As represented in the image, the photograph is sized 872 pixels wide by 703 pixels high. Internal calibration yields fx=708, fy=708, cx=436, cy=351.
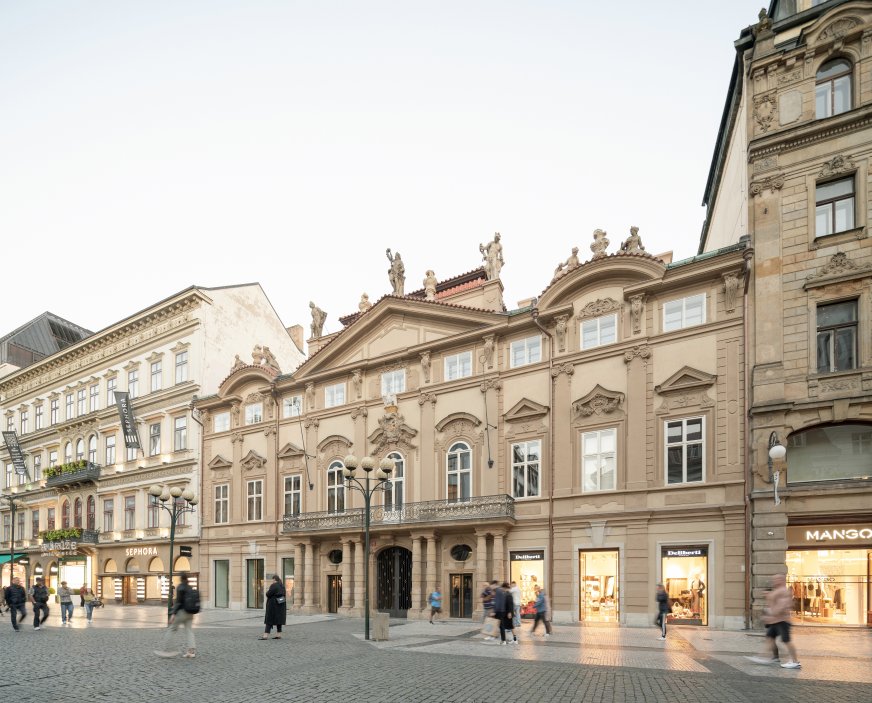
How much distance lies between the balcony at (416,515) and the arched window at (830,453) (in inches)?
411

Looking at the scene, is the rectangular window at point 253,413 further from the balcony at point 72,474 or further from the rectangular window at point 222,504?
the balcony at point 72,474

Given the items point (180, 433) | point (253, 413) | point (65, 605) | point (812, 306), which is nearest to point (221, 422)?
point (253, 413)

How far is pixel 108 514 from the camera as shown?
4697cm

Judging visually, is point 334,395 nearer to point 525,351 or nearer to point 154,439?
point 525,351

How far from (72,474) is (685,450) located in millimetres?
42494

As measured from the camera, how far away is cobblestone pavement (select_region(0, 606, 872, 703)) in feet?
39.2

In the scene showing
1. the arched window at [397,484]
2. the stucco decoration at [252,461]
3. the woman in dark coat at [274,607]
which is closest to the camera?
the woman in dark coat at [274,607]

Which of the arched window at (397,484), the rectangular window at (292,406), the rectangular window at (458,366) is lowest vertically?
the arched window at (397,484)

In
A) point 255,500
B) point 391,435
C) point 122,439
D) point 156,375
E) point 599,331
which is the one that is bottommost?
point 255,500

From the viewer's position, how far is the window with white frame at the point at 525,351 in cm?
2888

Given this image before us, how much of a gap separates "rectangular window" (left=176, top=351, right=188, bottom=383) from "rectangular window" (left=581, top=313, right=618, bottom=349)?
83.9ft

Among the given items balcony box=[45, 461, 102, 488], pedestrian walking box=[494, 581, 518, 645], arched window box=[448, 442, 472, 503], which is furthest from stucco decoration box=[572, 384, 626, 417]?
balcony box=[45, 461, 102, 488]

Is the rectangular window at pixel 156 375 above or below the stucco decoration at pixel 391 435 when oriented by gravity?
above

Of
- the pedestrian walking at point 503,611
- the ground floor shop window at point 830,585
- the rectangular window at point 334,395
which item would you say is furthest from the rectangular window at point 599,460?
the rectangular window at point 334,395
